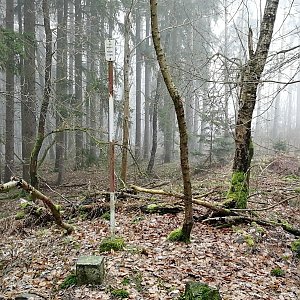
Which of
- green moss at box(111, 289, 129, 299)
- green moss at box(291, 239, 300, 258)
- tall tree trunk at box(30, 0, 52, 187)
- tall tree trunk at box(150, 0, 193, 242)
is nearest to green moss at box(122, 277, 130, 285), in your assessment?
green moss at box(111, 289, 129, 299)

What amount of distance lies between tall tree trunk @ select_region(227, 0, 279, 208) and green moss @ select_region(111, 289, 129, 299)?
12.3ft

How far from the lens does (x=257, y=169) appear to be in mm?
13281

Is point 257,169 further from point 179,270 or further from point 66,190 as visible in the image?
point 179,270

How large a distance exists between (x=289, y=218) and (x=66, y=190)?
8813mm

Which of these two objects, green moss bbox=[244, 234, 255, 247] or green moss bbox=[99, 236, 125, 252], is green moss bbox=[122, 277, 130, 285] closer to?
green moss bbox=[99, 236, 125, 252]

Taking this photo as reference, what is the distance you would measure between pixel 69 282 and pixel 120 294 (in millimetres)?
796

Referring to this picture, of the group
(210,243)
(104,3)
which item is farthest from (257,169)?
(104,3)

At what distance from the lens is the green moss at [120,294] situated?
4691 mm

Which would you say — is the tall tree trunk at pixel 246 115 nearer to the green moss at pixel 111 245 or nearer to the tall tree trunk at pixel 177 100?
the tall tree trunk at pixel 177 100

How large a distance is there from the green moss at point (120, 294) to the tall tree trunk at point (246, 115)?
3.76m

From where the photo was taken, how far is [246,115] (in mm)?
7570

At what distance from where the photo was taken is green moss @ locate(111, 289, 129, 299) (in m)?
4.69

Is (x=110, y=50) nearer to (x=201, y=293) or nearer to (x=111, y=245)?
(x=111, y=245)

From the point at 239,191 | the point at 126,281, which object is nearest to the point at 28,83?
the point at 239,191
